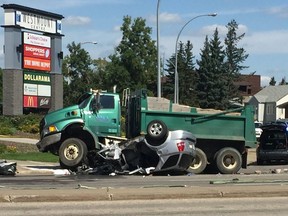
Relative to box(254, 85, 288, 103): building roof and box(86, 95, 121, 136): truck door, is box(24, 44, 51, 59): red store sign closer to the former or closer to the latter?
box(86, 95, 121, 136): truck door

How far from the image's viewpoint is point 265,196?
12.5m

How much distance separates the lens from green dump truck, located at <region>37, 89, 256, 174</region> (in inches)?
755

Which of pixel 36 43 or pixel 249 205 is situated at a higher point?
pixel 36 43

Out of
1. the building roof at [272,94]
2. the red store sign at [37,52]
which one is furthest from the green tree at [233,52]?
the red store sign at [37,52]

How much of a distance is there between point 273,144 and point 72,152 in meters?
10.6

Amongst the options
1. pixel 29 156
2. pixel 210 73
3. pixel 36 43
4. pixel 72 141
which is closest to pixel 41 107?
pixel 36 43

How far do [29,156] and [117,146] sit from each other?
7889 mm

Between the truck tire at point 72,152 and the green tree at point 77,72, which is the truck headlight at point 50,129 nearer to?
the truck tire at point 72,152

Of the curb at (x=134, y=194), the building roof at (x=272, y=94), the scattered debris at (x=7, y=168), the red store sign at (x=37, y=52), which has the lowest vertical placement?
the scattered debris at (x=7, y=168)

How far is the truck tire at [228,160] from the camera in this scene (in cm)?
1955

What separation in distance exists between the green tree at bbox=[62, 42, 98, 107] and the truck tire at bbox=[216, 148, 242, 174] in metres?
55.5

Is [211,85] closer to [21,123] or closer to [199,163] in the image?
[21,123]

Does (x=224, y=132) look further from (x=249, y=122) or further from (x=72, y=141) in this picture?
(x=72, y=141)

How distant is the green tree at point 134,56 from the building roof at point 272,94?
35622 millimetres
